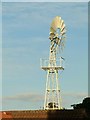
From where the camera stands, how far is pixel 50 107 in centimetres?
3997

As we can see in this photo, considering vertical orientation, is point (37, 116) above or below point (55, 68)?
below

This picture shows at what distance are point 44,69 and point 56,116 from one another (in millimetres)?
11016

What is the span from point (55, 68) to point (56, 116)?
10892 millimetres

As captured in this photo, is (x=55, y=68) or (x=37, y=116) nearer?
(x=37, y=116)

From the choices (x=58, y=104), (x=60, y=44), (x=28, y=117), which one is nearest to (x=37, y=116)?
(x=28, y=117)

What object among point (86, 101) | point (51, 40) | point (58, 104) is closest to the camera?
point (58, 104)

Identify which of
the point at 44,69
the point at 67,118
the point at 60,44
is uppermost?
the point at 60,44

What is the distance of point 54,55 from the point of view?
41531 millimetres

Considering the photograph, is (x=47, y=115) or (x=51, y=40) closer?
(x=47, y=115)

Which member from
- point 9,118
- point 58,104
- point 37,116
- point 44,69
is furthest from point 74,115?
point 44,69

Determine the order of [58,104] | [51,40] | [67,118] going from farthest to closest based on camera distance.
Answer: [51,40] → [58,104] → [67,118]

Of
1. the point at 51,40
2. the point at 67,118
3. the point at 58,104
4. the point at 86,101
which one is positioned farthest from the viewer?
the point at 86,101

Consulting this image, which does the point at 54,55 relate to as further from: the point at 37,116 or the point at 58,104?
the point at 37,116

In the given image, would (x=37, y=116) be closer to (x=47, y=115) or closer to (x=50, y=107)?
(x=47, y=115)
